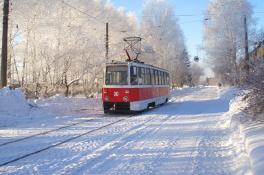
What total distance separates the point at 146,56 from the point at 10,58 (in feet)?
80.0

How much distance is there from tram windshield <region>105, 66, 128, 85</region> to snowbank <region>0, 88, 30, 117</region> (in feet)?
15.0

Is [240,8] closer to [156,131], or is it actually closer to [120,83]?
[120,83]

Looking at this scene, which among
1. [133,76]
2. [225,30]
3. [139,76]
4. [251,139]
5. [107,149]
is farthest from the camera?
[225,30]

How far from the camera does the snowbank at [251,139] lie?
26.3 ft

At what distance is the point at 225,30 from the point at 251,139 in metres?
41.6

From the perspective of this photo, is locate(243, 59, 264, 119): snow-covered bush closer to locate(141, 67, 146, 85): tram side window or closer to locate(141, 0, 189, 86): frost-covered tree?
locate(141, 67, 146, 85): tram side window

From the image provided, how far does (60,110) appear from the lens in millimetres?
23562

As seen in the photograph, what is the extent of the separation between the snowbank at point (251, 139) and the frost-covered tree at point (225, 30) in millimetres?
34669

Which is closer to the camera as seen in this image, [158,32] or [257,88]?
[257,88]

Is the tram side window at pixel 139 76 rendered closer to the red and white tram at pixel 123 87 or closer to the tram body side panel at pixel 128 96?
the red and white tram at pixel 123 87

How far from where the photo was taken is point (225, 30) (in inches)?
1992

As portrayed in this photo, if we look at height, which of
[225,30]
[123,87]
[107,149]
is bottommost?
[107,149]

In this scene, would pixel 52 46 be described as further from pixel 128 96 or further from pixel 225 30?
pixel 225 30

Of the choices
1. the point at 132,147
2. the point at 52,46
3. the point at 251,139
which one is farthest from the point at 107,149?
the point at 52,46
